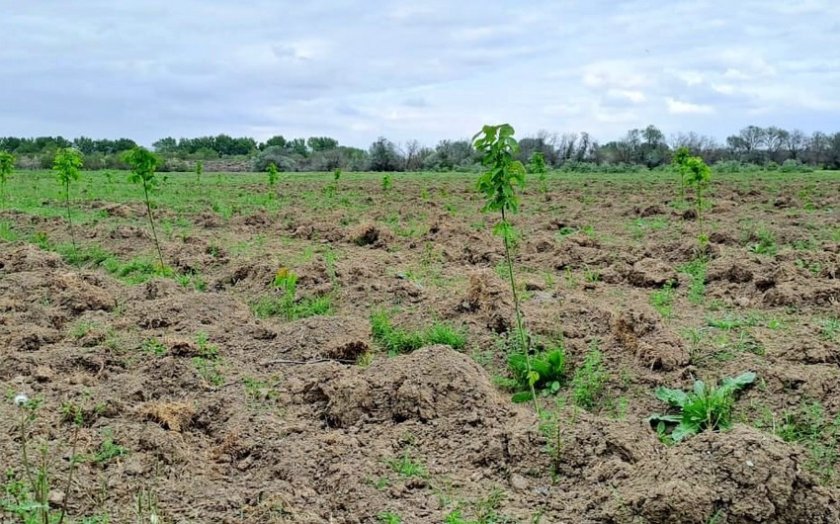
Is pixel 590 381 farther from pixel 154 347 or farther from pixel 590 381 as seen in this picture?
pixel 154 347

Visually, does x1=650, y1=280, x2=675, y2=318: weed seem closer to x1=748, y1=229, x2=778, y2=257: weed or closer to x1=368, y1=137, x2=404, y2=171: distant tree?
x1=748, y1=229, x2=778, y2=257: weed

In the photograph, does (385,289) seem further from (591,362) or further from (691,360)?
(691,360)

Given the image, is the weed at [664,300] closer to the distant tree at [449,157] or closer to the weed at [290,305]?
the weed at [290,305]

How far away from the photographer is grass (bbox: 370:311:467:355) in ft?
22.0

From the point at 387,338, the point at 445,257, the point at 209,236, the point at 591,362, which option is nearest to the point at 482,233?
the point at 445,257

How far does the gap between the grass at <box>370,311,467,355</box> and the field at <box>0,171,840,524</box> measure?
0.02 m

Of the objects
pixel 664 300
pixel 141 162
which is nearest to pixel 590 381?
pixel 664 300

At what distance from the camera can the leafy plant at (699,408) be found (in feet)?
15.4

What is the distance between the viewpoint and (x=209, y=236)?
1386cm

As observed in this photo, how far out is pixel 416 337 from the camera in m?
6.80

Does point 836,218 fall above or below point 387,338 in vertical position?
above

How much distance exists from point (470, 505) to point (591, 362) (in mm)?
2240

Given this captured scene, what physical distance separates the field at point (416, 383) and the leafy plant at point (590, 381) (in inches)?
0.8

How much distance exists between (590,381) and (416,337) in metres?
1.85
